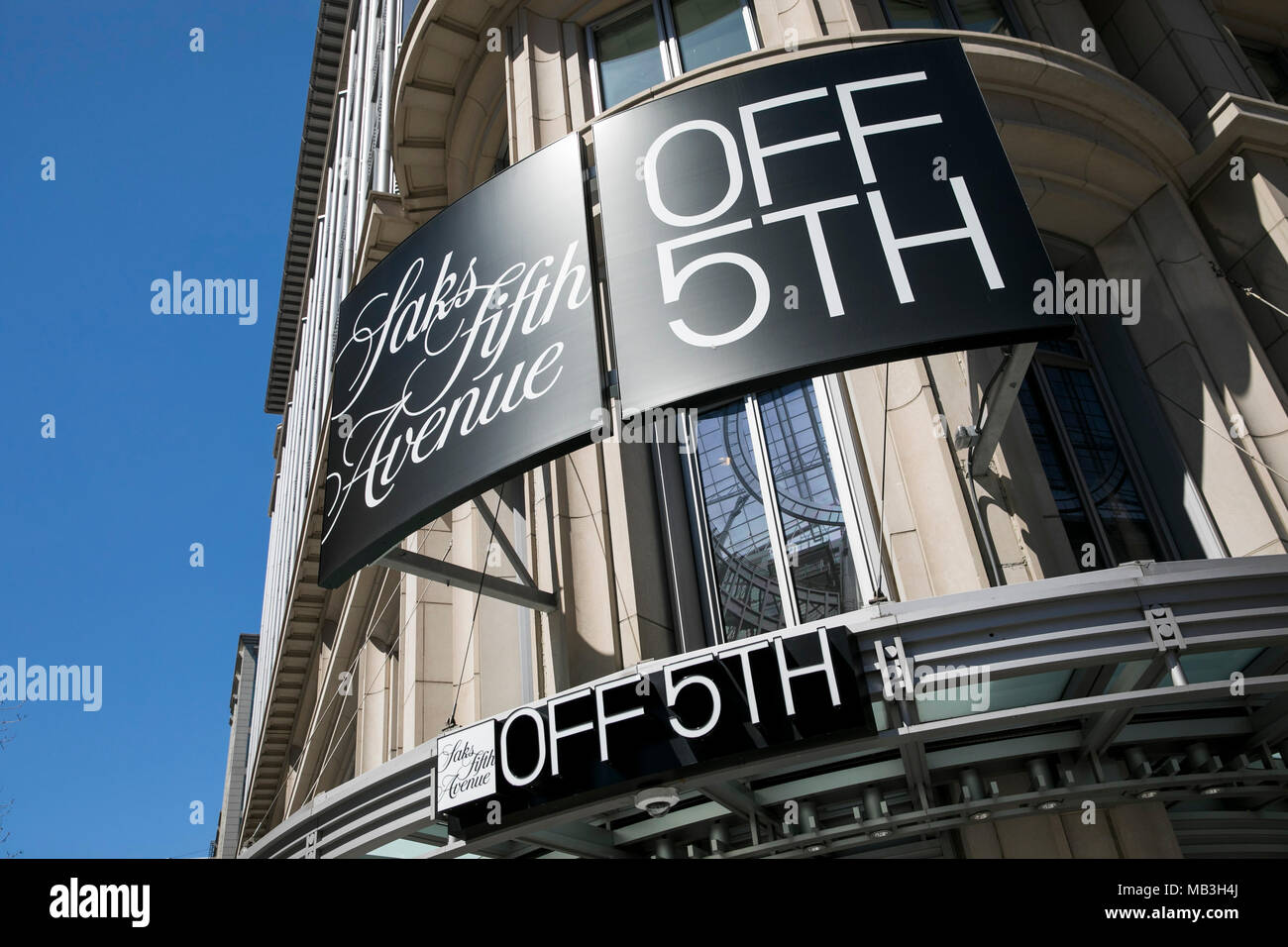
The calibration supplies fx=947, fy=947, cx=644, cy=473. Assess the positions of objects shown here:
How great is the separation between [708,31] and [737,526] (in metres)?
7.04

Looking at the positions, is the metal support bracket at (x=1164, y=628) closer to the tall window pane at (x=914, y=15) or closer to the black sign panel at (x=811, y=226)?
the black sign panel at (x=811, y=226)

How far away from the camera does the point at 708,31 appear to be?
1261 centimetres

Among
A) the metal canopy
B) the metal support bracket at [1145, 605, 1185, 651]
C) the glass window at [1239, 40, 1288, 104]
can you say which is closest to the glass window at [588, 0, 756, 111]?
the metal canopy

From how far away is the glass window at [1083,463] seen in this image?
9895 mm

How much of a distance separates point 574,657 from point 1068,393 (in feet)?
21.6

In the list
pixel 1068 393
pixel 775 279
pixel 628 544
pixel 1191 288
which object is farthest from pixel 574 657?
pixel 1191 288

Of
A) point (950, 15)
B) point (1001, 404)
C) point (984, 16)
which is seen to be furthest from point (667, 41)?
point (1001, 404)

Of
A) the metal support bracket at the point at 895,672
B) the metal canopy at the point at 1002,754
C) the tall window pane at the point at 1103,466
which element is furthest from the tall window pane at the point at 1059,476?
the metal support bracket at the point at 895,672

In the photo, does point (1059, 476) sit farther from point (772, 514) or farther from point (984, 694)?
point (984, 694)
